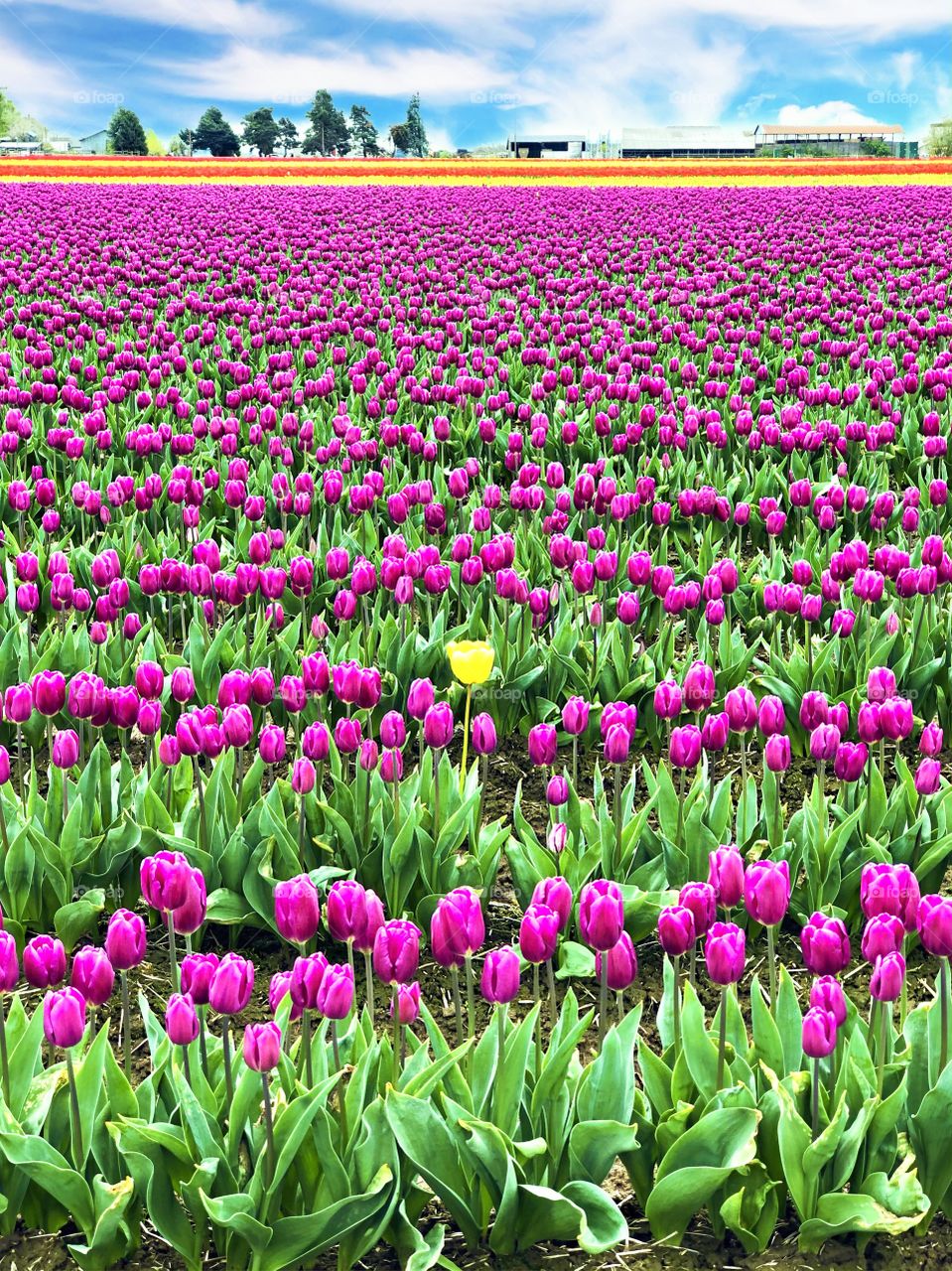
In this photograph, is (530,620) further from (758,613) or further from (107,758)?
(107,758)

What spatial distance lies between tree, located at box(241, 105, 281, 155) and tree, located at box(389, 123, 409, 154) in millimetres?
12009

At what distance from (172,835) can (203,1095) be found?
4.00ft

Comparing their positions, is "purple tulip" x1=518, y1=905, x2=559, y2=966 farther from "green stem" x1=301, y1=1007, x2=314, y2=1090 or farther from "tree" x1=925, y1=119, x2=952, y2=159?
"tree" x1=925, y1=119, x2=952, y2=159

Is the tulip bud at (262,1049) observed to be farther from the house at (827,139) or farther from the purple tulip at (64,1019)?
the house at (827,139)

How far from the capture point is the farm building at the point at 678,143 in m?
98.6

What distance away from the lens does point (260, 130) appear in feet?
392

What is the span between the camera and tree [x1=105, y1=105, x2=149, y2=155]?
101 metres

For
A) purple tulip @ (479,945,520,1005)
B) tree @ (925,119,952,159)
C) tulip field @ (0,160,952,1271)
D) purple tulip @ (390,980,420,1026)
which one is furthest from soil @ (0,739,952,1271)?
tree @ (925,119,952,159)

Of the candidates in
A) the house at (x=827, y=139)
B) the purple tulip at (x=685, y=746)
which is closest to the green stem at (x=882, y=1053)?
the purple tulip at (x=685, y=746)

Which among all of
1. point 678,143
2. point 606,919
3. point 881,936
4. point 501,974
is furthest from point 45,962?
point 678,143

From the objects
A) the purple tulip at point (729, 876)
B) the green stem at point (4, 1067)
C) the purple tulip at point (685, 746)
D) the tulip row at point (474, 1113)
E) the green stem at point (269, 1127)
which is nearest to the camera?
the green stem at point (269, 1127)

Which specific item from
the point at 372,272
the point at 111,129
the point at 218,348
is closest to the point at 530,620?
the point at 218,348

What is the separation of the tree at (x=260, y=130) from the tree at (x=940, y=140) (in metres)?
62.7

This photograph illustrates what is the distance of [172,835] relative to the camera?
3.60 meters
